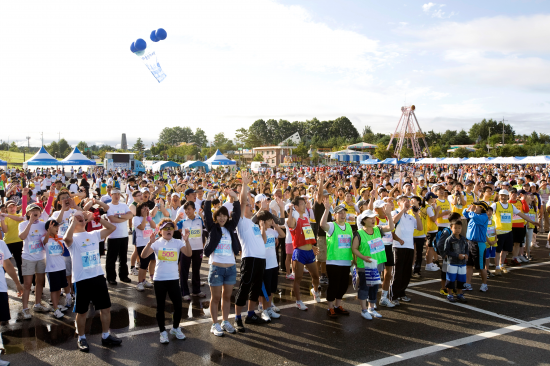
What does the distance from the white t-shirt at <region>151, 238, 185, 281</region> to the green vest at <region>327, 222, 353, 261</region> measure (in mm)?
2291

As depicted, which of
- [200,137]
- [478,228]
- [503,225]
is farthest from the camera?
[200,137]

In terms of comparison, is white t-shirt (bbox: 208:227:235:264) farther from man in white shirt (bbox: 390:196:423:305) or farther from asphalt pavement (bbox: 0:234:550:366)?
man in white shirt (bbox: 390:196:423:305)

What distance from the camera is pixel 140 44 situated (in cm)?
981

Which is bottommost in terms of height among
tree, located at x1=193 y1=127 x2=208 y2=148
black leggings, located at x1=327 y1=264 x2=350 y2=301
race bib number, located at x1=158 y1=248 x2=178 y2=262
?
black leggings, located at x1=327 y1=264 x2=350 y2=301

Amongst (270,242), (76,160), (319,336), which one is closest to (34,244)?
(270,242)

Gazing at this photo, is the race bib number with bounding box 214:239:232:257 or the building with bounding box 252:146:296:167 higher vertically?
the building with bounding box 252:146:296:167

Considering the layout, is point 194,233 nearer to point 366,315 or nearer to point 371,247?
point 371,247

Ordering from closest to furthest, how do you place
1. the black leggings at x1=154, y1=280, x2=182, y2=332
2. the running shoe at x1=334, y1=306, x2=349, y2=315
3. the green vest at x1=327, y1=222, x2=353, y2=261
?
the black leggings at x1=154, y1=280, x2=182, y2=332 → the green vest at x1=327, y1=222, x2=353, y2=261 → the running shoe at x1=334, y1=306, x2=349, y2=315

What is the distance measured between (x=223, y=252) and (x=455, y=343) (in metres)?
3.31

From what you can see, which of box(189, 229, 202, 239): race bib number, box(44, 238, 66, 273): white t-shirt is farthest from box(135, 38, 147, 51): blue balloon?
box(44, 238, 66, 273): white t-shirt

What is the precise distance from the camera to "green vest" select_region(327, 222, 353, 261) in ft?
18.2

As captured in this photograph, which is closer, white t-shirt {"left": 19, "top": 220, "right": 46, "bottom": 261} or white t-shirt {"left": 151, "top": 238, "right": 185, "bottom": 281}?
white t-shirt {"left": 151, "top": 238, "right": 185, "bottom": 281}

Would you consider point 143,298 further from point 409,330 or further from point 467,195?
point 467,195

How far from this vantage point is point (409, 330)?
205 inches
